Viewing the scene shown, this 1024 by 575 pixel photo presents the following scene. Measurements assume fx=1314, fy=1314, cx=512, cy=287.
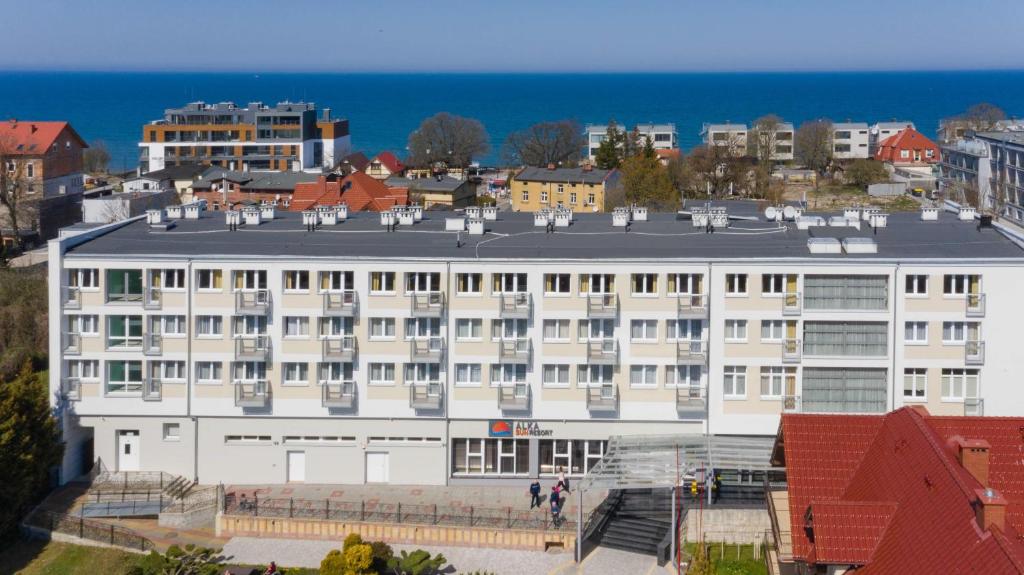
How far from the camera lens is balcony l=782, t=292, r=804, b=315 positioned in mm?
43219

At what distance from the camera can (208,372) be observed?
146 feet

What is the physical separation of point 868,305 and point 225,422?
21847 mm

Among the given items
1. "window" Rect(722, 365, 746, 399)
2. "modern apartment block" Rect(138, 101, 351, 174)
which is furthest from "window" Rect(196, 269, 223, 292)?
"modern apartment block" Rect(138, 101, 351, 174)

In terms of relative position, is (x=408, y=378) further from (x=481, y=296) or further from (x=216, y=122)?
(x=216, y=122)

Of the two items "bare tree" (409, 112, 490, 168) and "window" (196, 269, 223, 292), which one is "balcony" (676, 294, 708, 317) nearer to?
"window" (196, 269, 223, 292)

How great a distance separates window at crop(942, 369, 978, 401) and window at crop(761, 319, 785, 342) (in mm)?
5455

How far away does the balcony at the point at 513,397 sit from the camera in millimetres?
43875

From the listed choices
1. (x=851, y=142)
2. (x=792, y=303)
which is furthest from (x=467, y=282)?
(x=851, y=142)

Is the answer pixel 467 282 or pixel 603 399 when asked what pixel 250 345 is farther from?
pixel 603 399

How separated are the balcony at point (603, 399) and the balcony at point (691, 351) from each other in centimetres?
242

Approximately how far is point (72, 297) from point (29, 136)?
6198 cm

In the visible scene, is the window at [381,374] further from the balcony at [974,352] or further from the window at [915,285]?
the balcony at [974,352]

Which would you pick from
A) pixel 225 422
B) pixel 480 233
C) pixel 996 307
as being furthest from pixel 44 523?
pixel 996 307

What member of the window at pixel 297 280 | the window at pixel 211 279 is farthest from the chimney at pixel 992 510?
the window at pixel 211 279
